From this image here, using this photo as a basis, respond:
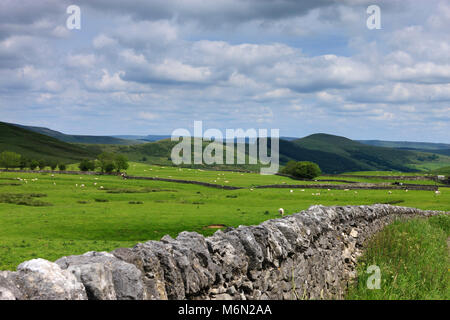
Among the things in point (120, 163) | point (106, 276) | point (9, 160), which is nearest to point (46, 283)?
point (106, 276)

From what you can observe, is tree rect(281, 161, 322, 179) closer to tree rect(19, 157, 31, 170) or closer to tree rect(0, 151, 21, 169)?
tree rect(19, 157, 31, 170)

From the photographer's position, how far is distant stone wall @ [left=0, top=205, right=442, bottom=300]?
4.32m

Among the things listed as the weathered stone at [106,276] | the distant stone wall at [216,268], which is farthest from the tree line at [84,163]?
the weathered stone at [106,276]

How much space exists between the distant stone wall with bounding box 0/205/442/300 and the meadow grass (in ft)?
2.26

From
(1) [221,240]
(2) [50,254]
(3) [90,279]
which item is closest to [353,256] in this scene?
(1) [221,240]

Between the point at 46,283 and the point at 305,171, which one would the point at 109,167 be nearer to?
the point at 305,171

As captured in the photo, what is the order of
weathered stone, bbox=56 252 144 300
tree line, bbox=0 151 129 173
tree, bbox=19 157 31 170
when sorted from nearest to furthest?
weathered stone, bbox=56 252 144 300 < tree line, bbox=0 151 129 173 < tree, bbox=19 157 31 170

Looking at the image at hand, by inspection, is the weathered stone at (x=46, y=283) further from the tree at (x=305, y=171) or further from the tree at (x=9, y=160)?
the tree at (x=9, y=160)

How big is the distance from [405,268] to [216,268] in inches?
251

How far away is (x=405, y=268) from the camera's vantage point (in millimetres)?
10422

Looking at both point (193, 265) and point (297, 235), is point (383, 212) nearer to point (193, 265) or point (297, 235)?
point (297, 235)

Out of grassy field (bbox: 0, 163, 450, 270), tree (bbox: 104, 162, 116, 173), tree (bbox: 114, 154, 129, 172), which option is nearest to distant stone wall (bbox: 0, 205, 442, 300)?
grassy field (bbox: 0, 163, 450, 270)

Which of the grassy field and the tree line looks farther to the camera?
the tree line

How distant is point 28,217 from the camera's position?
42000mm
